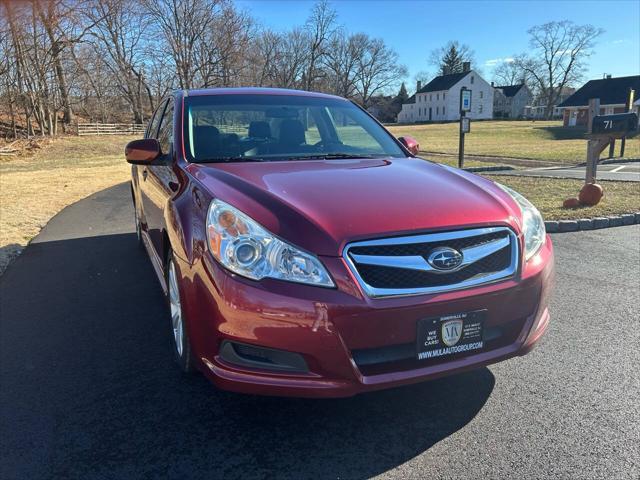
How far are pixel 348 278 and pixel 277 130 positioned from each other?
1.97 metres

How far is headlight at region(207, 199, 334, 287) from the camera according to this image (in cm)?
213

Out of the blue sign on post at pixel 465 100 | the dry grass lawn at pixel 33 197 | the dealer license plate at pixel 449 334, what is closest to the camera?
the dealer license plate at pixel 449 334

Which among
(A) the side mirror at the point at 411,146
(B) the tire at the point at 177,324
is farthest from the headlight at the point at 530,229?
(B) the tire at the point at 177,324

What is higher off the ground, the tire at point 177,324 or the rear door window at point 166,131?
the rear door window at point 166,131

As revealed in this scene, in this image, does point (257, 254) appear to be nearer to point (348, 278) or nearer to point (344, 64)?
point (348, 278)

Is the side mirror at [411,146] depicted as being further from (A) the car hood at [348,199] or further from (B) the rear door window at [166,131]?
(B) the rear door window at [166,131]

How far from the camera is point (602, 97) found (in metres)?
55.9

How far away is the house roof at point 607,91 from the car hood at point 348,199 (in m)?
60.0

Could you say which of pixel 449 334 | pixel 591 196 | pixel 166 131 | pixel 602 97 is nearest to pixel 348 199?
pixel 449 334

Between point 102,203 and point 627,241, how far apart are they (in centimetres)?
910

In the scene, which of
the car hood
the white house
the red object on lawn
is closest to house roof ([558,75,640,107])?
the white house

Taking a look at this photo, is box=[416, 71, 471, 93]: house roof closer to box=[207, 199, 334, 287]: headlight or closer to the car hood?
the car hood

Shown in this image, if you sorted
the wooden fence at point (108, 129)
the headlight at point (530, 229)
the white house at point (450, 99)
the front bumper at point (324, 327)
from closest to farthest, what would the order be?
the front bumper at point (324, 327) → the headlight at point (530, 229) → the wooden fence at point (108, 129) → the white house at point (450, 99)

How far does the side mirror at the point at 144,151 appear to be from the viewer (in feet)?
11.1
